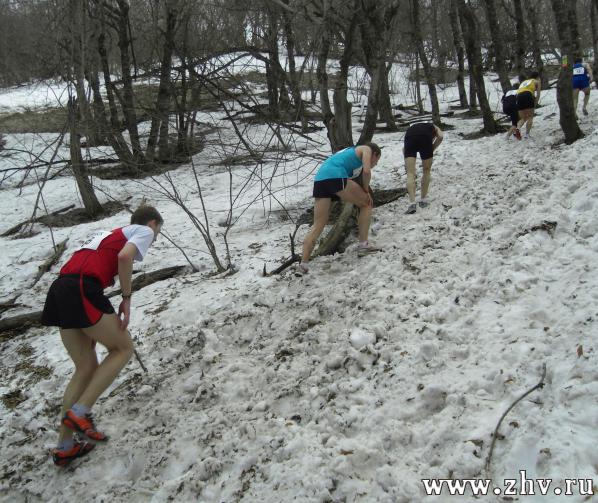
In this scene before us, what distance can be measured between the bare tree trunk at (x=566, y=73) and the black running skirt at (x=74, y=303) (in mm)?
7462

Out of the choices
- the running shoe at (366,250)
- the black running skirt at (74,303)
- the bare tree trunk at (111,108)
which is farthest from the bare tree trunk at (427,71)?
the black running skirt at (74,303)

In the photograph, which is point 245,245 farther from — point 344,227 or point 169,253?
point 344,227

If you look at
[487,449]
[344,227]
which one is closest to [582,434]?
[487,449]

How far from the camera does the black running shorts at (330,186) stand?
4.95 metres

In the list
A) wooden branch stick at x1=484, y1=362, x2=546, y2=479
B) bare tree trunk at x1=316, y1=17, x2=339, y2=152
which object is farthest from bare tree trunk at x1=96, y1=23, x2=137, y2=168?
wooden branch stick at x1=484, y1=362, x2=546, y2=479

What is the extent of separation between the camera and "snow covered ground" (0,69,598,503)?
2.36 meters

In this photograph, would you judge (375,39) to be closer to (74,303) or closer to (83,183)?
(74,303)

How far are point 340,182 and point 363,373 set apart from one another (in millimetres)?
2448

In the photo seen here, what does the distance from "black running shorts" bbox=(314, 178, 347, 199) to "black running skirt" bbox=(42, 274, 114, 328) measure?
271 centimetres

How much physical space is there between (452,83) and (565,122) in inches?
821

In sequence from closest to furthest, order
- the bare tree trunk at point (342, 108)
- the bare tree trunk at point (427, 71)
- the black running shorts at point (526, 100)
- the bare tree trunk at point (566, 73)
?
the bare tree trunk at point (342, 108), the bare tree trunk at point (566, 73), the black running shorts at point (526, 100), the bare tree trunk at point (427, 71)

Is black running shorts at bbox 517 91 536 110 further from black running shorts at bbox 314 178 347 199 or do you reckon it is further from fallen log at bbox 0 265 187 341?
fallen log at bbox 0 265 187 341

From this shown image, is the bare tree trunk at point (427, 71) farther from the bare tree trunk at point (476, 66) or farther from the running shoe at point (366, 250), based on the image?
the running shoe at point (366, 250)

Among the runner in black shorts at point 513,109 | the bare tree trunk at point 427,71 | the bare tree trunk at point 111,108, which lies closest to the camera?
the runner in black shorts at point 513,109
